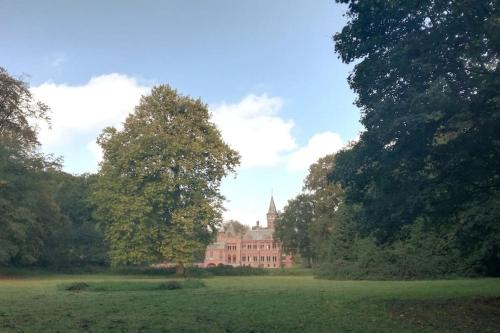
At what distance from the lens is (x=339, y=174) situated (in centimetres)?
1485

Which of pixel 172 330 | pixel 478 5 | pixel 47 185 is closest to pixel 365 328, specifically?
pixel 172 330

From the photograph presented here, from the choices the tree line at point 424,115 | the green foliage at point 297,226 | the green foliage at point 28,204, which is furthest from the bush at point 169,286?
the green foliage at point 297,226

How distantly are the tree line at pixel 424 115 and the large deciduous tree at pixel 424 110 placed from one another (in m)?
0.03

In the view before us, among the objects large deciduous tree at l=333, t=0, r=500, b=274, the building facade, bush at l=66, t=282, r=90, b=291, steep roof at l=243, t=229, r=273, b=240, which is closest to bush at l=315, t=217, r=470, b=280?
bush at l=66, t=282, r=90, b=291

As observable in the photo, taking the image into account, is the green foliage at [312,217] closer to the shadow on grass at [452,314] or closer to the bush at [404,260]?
the bush at [404,260]

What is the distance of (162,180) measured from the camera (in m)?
42.3

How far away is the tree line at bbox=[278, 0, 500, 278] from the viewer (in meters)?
12.6

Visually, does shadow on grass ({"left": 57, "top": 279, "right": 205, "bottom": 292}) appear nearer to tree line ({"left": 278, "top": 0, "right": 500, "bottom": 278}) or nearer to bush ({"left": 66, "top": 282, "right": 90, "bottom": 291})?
bush ({"left": 66, "top": 282, "right": 90, "bottom": 291})

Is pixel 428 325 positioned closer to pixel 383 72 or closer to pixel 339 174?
pixel 339 174

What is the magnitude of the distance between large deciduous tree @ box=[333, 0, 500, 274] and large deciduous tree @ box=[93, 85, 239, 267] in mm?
28712

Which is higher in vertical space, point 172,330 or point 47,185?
point 47,185

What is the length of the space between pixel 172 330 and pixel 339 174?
7314mm

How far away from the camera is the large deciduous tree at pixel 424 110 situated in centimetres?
1259

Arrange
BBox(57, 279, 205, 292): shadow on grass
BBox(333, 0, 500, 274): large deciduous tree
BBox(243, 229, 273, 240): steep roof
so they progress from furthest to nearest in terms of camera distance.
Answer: BBox(243, 229, 273, 240): steep roof → BBox(57, 279, 205, 292): shadow on grass → BBox(333, 0, 500, 274): large deciduous tree
